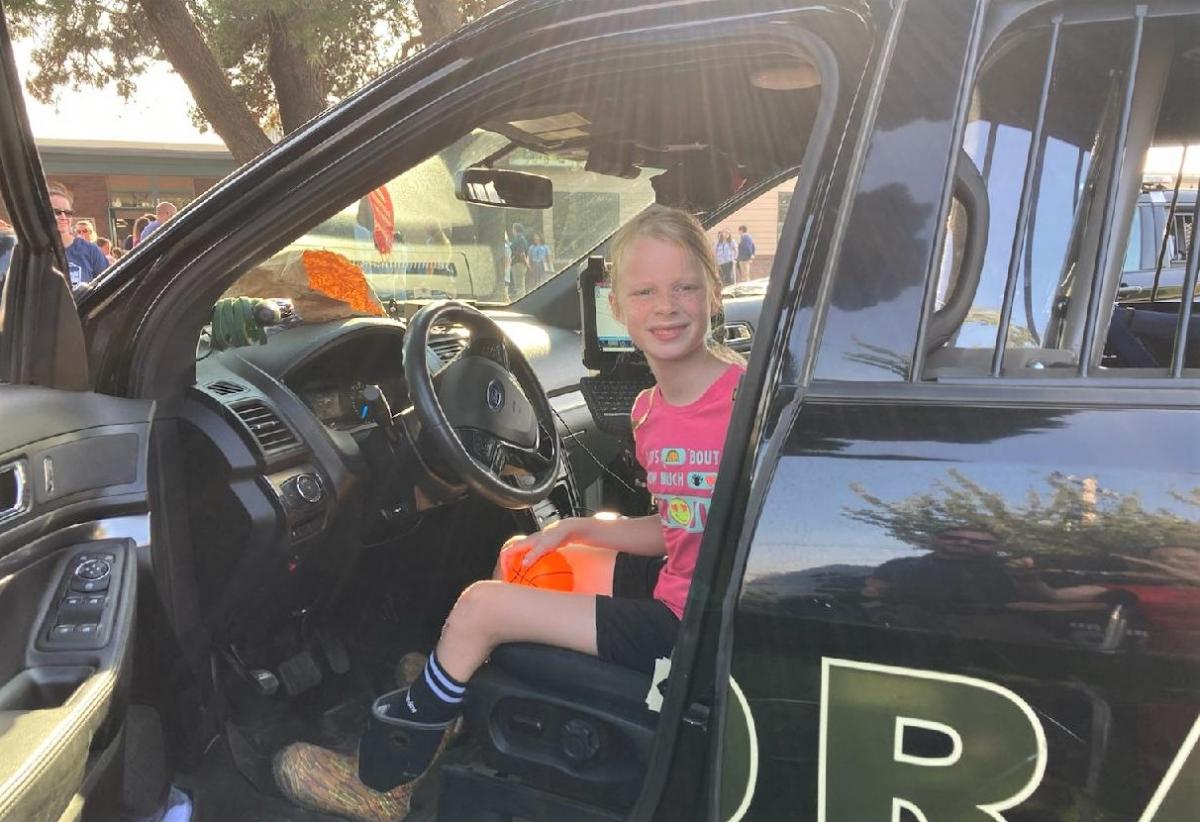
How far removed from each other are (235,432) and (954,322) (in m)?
1.42

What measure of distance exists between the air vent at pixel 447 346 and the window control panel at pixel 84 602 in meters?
1.22

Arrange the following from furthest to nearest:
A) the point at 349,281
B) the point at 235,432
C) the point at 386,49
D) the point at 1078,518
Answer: the point at 386,49 < the point at 349,281 < the point at 235,432 < the point at 1078,518

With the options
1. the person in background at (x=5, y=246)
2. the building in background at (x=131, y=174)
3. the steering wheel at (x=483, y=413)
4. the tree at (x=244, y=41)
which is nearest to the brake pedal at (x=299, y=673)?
the steering wheel at (x=483, y=413)

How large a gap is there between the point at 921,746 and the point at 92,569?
130 cm

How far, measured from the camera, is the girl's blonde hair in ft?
5.99

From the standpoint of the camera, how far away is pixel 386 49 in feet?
36.3

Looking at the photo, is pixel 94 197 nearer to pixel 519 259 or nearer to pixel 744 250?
pixel 519 259

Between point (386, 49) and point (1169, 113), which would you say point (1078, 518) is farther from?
point (386, 49)

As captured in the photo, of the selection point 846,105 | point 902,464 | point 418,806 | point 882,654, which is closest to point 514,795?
point 418,806

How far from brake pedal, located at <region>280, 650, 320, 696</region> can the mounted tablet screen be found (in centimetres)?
171

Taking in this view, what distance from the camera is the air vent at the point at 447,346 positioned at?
2.69 m

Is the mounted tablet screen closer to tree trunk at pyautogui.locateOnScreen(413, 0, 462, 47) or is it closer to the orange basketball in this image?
the orange basketball

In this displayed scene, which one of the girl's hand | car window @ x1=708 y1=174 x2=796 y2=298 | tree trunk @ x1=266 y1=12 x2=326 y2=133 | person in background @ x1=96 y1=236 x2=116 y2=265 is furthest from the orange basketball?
tree trunk @ x1=266 y1=12 x2=326 y2=133

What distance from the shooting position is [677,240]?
5.97 ft
